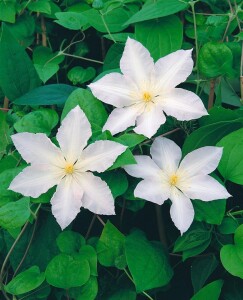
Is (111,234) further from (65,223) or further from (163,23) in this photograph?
(163,23)

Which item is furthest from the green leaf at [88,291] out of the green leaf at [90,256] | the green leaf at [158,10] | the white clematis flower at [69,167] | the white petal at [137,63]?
the green leaf at [158,10]

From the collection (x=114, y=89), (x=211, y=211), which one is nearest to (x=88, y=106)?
(x=114, y=89)

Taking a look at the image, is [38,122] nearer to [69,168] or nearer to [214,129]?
[69,168]

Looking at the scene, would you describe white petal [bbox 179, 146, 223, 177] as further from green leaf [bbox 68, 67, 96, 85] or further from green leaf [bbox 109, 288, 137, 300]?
green leaf [bbox 68, 67, 96, 85]

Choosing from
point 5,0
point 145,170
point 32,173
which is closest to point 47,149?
point 32,173

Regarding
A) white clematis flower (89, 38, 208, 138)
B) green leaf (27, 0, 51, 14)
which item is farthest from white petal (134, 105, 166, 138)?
green leaf (27, 0, 51, 14)

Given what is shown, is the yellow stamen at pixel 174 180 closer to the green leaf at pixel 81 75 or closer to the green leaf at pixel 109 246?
the green leaf at pixel 109 246
